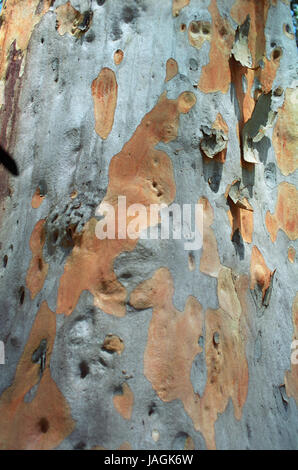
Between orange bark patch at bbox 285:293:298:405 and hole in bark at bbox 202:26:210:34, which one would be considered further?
hole in bark at bbox 202:26:210:34

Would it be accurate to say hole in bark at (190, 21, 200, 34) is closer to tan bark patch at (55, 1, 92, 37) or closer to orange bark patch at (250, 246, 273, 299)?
tan bark patch at (55, 1, 92, 37)

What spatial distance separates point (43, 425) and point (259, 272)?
72cm

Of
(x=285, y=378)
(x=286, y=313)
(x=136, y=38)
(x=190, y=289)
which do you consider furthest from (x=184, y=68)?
(x=285, y=378)

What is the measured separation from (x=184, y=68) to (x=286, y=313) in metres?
0.77

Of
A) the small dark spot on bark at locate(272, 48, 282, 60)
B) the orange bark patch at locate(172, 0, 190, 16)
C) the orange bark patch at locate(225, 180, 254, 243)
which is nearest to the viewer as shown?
the orange bark patch at locate(225, 180, 254, 243)

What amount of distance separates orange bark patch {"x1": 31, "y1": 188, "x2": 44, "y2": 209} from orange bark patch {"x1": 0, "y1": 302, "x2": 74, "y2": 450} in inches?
11.9

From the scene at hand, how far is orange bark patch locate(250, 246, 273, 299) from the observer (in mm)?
1492

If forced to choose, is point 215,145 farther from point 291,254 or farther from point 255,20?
point 255,20

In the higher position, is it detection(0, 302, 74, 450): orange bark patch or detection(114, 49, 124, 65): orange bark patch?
detection(114, 49, 124, 65): orange bark patch

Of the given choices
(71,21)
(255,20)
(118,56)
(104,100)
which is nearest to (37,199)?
(104,100)

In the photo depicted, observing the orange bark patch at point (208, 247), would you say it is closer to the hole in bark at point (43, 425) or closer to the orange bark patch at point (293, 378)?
the orange bark patch at point (293, 378)

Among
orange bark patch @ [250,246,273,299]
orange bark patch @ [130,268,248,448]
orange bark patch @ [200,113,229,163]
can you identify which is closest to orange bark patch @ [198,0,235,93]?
orange bark patch @ [200,113,229,163]

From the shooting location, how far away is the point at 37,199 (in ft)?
4.85
